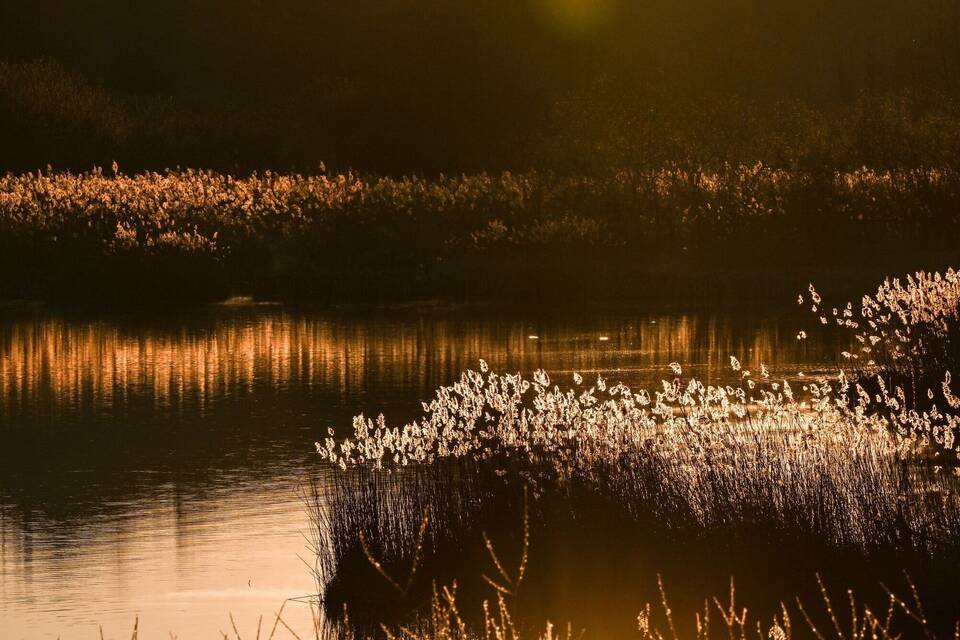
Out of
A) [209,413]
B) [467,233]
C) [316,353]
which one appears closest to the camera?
[209,413]

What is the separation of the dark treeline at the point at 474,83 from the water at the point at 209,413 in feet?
57.5

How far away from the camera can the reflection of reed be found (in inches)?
904

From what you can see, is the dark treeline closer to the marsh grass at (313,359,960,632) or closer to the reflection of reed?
the reflection of reed

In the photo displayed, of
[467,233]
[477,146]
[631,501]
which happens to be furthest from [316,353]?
[477,146]

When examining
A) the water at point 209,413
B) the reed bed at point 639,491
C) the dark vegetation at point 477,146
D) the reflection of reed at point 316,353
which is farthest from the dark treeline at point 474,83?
the reed bed at point 639,491

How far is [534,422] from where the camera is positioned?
12.6 metres

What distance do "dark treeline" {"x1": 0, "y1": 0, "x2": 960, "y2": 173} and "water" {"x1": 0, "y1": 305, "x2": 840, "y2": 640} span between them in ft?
57.5

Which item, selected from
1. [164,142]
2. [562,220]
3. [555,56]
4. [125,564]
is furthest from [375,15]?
[125,564]

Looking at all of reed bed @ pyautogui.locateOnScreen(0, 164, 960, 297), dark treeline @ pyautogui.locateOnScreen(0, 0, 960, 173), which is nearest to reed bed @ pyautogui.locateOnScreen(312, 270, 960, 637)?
reed bed @ pyautogui.locateOnScreen(0, 164, 960, 297)

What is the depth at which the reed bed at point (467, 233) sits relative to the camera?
35750 mm

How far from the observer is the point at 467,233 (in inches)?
1506

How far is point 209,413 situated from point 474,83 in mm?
54509

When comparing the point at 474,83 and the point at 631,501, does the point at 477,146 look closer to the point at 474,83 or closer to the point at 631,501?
the point at 474,83

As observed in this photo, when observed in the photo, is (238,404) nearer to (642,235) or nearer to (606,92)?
(642,235)
